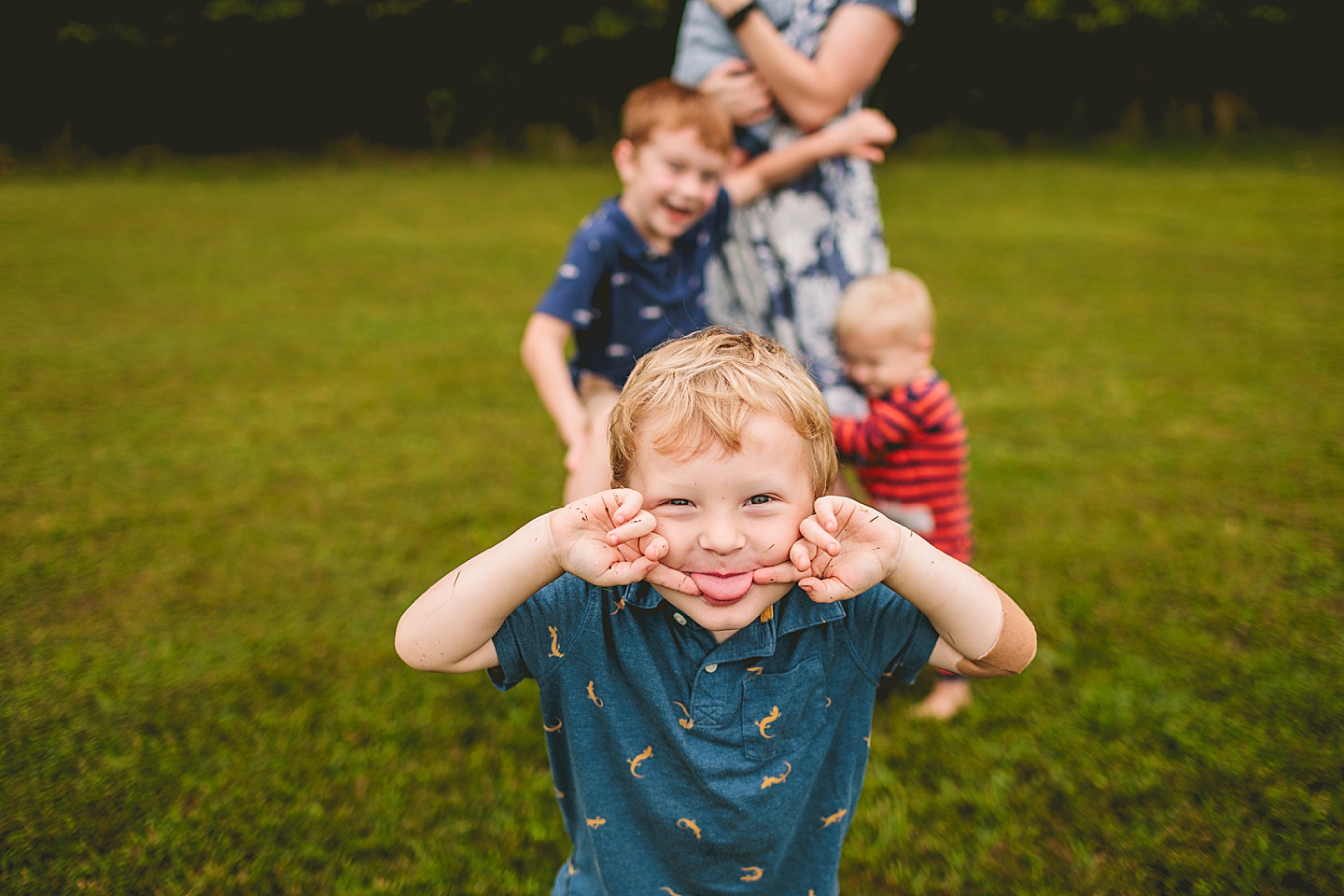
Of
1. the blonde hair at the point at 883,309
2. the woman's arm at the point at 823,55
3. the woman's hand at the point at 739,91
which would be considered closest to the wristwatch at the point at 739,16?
the woman's arm at the point at 823,55

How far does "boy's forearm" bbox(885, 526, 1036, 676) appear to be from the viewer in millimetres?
1357

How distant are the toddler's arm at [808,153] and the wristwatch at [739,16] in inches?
13.4

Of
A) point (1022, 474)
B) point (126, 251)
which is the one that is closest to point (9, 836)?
point (1022, 474)

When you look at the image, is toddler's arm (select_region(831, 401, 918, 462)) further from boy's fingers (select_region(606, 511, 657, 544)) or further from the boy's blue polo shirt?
boy's fingers (select_region(606, 511, 657, 544))

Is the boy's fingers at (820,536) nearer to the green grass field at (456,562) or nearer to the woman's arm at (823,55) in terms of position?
the green grass field at (456,562)

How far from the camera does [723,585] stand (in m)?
1.34

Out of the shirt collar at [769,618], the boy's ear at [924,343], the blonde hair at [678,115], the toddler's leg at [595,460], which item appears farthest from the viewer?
the boy's ear at [924,343]

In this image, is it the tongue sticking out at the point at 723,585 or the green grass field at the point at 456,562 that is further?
the green grass field at the point at 456,562

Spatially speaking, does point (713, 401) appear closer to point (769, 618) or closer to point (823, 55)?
point (769, 618)

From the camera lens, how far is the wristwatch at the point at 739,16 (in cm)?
231

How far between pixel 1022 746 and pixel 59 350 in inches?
258

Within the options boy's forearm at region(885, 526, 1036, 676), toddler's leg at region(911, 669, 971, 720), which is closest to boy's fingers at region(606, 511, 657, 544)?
boy's forearm at region(885, 526, 1036, 676)

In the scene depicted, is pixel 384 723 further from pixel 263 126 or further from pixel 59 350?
pixel 263 126

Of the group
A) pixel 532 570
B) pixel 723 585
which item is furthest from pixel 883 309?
pixel 532 570
